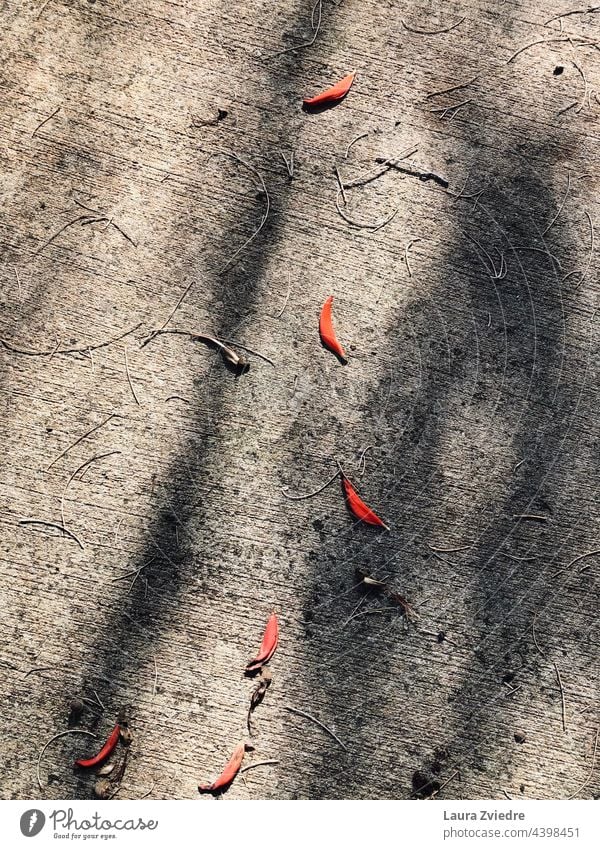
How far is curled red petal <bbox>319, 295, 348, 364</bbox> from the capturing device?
2.96 m

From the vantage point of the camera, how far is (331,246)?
3018 millimetres

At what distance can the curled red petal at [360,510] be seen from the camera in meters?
2.87

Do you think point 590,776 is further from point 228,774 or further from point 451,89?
point 451,89

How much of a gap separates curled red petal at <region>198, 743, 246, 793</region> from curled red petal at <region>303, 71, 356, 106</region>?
8.31 ft

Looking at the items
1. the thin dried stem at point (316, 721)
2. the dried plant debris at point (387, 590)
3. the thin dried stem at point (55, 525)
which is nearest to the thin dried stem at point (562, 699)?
the dried plant debris at point (387, 590)

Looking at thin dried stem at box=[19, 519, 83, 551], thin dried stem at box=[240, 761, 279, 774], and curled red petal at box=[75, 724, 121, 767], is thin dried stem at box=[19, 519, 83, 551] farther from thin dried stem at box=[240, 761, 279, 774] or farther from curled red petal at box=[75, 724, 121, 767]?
thin dried stem at box=[240, 761, 279, 774]

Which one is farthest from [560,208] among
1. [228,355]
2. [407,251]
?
[228,355]

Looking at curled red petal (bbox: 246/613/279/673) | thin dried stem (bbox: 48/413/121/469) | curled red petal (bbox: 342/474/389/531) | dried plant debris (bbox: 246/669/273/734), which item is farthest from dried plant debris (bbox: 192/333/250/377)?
dried plant debris (bbox: 246/669/273/734)

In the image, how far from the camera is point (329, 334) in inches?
117

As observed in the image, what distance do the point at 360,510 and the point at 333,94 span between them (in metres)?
1.69
